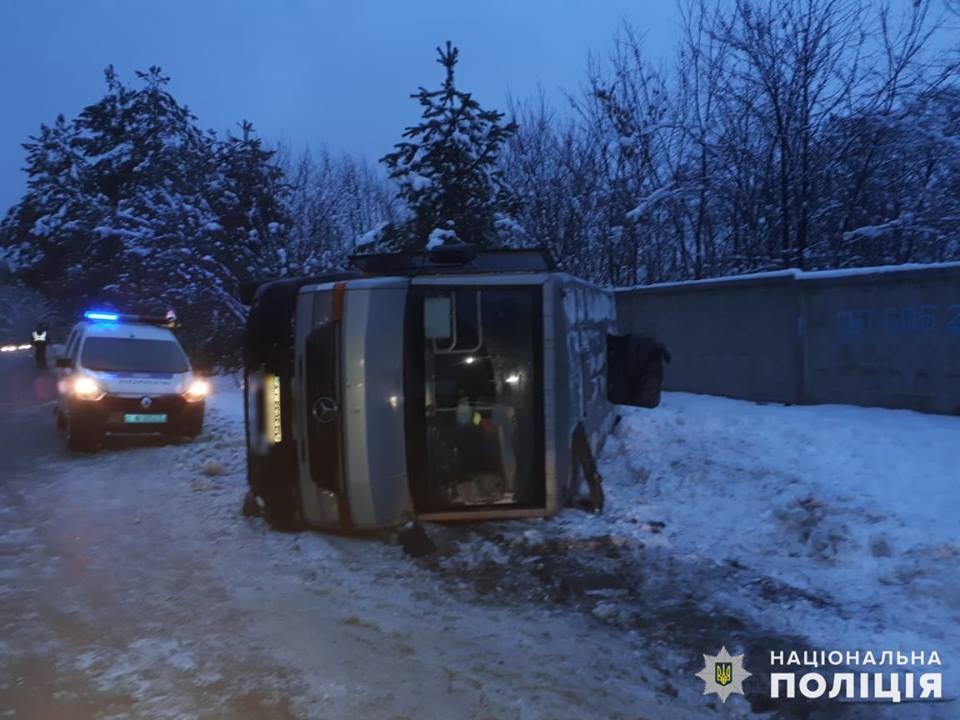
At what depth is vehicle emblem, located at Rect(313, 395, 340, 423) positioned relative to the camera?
5.86 meters

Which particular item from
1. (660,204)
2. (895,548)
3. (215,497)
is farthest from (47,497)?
(660,204)

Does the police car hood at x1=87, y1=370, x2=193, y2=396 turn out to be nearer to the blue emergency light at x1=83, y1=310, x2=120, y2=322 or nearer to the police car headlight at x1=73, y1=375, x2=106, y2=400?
the police car headlight at x1=73, y1=375, x2=106, y2=400

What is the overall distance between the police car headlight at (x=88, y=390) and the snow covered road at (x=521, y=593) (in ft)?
8.72

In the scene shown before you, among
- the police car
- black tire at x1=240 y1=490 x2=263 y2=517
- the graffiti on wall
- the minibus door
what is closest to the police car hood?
the police car

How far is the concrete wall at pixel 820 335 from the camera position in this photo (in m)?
8.02

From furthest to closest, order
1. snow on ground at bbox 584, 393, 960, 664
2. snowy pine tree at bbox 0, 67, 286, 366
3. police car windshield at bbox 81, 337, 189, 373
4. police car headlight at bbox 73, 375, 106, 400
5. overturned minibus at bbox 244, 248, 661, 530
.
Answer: snowy pine tree at bbox 0, 67, 286, 366
police car windshield at bbox 81, 337, 189, 373
police car headlight at bbox 73, 375, 106, 400
overturned minibus at bbox 244, 248, 661, 530
snow on ground at bbox 584, 393, 960, 664

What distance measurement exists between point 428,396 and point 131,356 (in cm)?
738

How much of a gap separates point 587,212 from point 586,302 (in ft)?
34.8

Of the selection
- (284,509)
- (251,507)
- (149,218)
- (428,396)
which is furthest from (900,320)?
(149,218)

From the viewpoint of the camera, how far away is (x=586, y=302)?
288 inches

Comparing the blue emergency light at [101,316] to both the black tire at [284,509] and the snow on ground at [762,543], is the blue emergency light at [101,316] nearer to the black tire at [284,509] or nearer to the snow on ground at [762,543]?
the snow on ground at [762,543]

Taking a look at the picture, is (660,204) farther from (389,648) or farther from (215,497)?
(389,648)

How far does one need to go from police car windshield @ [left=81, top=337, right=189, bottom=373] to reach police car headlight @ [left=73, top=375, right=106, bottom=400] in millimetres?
291

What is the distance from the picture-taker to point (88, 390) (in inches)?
416
